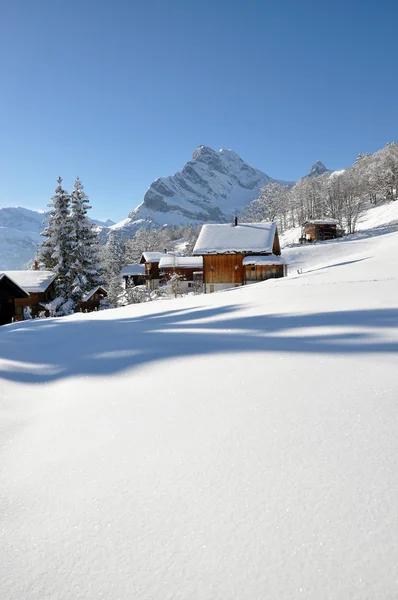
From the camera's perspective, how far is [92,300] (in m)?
29.5

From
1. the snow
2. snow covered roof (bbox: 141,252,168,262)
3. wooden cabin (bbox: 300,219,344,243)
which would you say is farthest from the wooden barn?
wooden cabin (bbox: 300,219,344,243)

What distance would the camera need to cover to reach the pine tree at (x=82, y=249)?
27172 millimetres

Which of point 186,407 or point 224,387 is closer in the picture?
point 186,407

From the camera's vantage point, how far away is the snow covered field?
1.09m

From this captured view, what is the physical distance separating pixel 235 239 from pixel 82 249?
1301cm

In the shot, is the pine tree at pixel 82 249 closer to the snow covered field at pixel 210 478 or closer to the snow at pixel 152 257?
the snow at pixel 152 257

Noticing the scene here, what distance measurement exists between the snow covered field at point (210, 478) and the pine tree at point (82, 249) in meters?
25.4

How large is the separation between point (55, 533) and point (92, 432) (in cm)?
81

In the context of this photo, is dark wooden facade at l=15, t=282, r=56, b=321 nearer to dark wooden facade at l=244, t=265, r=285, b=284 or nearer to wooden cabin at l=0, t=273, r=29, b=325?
wooden cabin at l=0, t=273, r=29, b=325

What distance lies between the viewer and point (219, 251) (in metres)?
27.2

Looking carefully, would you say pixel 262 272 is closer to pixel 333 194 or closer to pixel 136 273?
pixel 136 273

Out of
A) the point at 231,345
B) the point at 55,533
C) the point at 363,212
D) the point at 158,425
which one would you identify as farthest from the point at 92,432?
the point at 363,212

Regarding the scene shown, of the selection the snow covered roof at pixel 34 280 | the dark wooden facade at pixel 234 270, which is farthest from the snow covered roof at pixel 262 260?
the snow covered roof at pixel 34 280

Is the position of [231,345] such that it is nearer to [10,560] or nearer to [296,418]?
[296,418]
